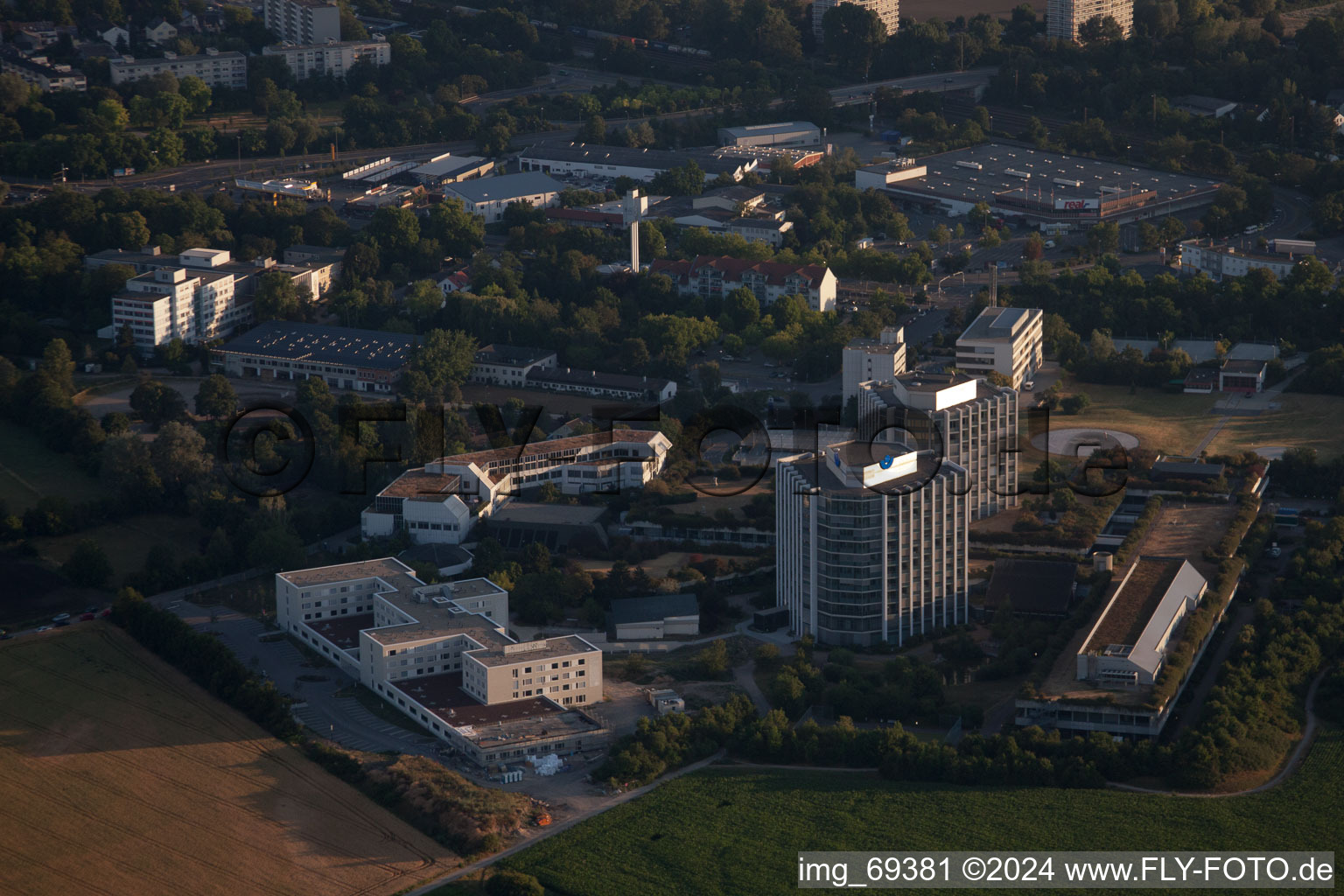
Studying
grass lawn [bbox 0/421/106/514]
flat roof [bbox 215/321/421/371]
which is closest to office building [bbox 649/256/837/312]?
flat roof [bbox 215/321/421/371]

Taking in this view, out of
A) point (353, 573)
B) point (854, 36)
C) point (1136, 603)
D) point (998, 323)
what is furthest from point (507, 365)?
point (854, 36)

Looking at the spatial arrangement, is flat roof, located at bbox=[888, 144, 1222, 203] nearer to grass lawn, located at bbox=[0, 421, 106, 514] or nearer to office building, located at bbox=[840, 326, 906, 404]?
office building, located at bbox=[840, 326, 906, 404]

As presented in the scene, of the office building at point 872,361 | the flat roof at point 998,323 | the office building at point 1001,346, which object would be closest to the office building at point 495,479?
the office building at point 872,361

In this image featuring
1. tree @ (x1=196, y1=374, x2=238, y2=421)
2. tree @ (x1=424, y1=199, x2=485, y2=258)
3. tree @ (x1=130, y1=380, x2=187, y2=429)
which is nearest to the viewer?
tree @ (x1=130, y1=380, x2=187, y2=429)

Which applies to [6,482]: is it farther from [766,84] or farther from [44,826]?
[766,84]

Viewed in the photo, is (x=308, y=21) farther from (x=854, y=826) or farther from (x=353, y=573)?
(x=854, y=826)

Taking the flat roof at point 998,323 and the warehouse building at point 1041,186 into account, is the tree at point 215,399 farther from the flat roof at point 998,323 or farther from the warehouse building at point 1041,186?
the warehouse building at point 1041,186
